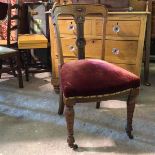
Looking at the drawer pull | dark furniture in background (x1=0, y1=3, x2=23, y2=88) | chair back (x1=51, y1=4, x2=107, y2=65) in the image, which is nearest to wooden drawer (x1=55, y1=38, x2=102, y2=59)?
the drawer pull

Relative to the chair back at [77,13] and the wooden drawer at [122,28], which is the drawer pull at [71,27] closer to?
the wooden drawer at [122,28]

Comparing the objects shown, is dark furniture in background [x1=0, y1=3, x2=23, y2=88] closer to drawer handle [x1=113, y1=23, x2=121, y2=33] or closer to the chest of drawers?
the chest of drawers

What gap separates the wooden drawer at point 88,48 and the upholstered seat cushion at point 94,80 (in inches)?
27.6

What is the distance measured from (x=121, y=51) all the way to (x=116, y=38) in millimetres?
133

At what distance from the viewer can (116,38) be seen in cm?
265

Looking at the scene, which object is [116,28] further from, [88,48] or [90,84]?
[90,84]

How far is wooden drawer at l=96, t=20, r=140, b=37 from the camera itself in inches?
101

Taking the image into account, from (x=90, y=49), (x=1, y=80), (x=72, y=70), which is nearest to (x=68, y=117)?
(x=72, y=70)

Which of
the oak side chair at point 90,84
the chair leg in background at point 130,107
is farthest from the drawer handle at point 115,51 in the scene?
the chair leg in background at point 130,107

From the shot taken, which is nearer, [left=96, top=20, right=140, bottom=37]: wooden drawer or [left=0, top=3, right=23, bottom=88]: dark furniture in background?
[left=96, top=20, right=140, bottom=37]: wooden drawer

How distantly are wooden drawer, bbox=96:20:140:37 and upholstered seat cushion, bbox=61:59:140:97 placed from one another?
2.27ft

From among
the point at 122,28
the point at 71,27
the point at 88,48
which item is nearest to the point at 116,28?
the point at 122,28

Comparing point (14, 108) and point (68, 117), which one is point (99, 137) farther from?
point (14, 108)

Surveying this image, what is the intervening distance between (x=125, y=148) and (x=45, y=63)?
2214 millimetres
